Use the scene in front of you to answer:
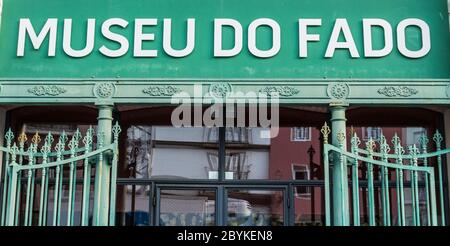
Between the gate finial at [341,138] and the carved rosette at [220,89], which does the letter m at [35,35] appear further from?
the gate finial at [341,138]

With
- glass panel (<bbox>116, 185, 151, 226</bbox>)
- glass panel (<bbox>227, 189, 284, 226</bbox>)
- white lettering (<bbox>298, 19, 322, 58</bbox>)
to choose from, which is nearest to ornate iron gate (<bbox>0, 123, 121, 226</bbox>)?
glass panel (<bbox>116, 185, 151, 226</bbox>)

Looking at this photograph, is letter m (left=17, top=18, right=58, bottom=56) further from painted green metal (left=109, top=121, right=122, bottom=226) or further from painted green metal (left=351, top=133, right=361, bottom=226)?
painted green metal (left=351, top=133, right=361, bottom=226)

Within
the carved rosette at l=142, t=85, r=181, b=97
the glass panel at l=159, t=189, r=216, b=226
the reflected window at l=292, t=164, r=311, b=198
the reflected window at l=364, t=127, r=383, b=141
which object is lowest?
the glass panel at l=159, t=189, r=216, b=226

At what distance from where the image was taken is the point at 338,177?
7727mm

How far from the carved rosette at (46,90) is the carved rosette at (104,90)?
0.39 metres

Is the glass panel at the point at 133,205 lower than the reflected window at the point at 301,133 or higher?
lower

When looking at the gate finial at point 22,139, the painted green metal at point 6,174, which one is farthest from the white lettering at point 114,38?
the painted green metal at point 6,174

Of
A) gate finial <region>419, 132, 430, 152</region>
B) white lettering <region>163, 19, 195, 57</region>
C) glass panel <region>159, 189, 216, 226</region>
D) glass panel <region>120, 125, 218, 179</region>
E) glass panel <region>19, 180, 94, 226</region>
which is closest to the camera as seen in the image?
gate finial <region>419, 132, 430, 152</region>

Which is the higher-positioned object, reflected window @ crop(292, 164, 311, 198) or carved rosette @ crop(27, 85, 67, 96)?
carved rosette @ crop(27, 85, 67, 96)

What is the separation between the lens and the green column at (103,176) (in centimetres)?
772

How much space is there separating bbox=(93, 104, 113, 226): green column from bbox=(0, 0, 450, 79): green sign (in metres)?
0.49

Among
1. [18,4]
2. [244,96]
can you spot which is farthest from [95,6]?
[244,96]

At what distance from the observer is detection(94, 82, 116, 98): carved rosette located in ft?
25.8
